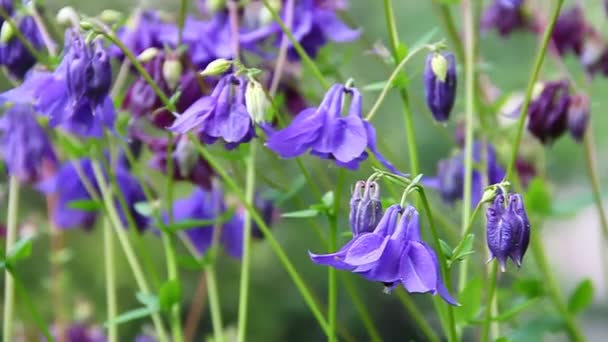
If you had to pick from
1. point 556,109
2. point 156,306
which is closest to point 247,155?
point 156,306

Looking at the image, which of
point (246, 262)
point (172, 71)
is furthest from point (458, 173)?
point (172, 71)

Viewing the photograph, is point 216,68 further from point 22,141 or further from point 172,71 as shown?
point 22,141

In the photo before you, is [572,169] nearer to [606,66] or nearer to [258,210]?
[606,66]

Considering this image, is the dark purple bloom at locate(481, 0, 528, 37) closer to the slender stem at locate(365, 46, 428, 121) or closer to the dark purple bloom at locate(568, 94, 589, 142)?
the dark purple bloom at locate(568, 94, 589, 142)

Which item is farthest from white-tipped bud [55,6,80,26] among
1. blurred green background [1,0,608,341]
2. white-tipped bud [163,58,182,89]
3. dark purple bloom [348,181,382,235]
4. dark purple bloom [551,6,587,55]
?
blurred green background [1,0,608,341]

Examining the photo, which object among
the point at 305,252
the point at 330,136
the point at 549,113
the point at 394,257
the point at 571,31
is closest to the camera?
the point at 394,257

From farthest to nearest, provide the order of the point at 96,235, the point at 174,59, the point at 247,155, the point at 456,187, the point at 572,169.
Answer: the point at 572,169 < the point at 96,235 < the point at 456,187 < the point at 247,155 < the point at 174,59

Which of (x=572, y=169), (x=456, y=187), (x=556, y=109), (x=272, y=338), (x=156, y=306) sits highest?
(x=556, y=109)
